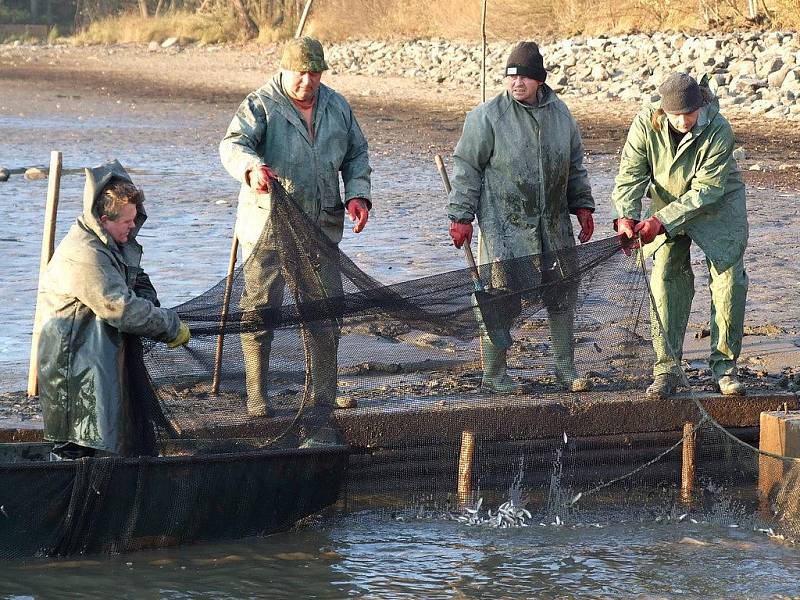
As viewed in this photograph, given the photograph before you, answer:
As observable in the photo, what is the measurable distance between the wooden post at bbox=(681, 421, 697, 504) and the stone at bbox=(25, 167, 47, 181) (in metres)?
13.1

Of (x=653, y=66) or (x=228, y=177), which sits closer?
(x=228, y=177)

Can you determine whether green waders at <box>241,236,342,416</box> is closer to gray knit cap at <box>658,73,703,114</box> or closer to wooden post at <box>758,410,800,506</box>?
gray knit cap at <box>658,73,703,114</box>

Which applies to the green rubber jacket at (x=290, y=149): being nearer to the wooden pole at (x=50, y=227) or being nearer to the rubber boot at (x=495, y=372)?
the rubber boot at (x=495, y=372)

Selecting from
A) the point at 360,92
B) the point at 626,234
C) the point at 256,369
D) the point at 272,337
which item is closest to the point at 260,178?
the point at 272,337

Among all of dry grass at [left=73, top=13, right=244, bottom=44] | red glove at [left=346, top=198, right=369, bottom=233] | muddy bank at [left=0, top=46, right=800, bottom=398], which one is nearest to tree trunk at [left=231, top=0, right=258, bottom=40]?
dry grass at [left=73, top=13, right=244, bottom=44]

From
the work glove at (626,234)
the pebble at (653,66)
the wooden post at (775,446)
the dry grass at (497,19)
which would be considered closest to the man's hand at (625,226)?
the work glove at (626,234)

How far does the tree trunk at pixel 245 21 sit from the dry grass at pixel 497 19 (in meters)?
0.45

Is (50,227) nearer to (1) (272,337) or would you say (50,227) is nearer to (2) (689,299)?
(1) (272,337)

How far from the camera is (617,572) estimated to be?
243 inches

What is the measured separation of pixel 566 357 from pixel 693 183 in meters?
1.10

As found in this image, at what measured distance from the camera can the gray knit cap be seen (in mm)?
6719

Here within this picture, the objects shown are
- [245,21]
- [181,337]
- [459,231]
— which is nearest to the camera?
[181,337]

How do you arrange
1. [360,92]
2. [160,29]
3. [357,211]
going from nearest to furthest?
[357,211]
[360,92]
[160,29]

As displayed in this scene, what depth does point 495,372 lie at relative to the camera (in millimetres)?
6977
